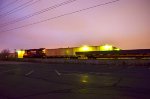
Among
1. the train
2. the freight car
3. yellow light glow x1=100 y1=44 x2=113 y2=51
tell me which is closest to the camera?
the freight car

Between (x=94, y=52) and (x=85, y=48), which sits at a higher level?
(x=85, y=48)

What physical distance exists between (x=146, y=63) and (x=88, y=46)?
119ft

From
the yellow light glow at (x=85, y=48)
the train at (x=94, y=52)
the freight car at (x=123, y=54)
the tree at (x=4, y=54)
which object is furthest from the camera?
the tree at (x=4, y=54)

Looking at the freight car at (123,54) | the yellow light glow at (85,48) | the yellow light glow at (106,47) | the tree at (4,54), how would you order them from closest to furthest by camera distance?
the freight car at (123,54) → the yellow light glow at (106,47) → the yellow light glow at (85,48) → the tree at (4,54)

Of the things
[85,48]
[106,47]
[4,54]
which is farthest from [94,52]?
[4,54]

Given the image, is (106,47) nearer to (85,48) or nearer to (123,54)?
(85,48)

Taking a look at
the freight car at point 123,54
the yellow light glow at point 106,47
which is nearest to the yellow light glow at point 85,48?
the yellow light glow at point 106,47

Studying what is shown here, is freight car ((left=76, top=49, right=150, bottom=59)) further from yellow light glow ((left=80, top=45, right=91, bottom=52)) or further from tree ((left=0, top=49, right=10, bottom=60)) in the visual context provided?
tree ((left=0, top=49, right=10, bottom=60))

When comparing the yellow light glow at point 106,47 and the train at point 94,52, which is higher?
the yellow light glow at point 106,47

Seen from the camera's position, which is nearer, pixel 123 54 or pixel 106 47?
pixel 123 54

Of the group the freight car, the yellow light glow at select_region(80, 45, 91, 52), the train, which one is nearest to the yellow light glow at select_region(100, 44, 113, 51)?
the train

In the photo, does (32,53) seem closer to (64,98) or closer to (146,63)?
(146,63)

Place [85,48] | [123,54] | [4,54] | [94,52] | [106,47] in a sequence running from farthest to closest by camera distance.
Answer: [4,54]
[85,48]
[106,47]
[94,52]
[123,54]

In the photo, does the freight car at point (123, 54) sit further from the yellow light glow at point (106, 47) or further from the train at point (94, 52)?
the yellow light glow at point (106, 47)
